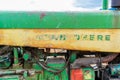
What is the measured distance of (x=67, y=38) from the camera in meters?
3.11

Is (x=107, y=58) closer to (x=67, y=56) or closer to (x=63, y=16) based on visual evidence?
(x=67, y=56)

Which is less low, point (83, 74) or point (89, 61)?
point (89, 61)

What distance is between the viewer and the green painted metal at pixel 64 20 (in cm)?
310

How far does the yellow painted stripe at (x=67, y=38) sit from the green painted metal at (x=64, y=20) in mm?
45

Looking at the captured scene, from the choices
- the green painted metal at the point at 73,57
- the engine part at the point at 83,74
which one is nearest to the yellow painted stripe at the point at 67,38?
the green painted metal at the point at 73,57

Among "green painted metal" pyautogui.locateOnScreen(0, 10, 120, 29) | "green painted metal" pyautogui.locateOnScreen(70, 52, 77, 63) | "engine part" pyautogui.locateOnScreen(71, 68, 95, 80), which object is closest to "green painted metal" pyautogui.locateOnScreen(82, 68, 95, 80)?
"engine part" pyautogui.locateOnScreen(71, 68, 95, 80)

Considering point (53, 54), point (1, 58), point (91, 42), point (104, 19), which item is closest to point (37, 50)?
point (53, 54)

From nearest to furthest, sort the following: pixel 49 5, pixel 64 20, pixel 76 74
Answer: pixel 64 20 < pixel 76 74 < pixel 49 5

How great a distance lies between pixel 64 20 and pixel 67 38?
0.20 meters

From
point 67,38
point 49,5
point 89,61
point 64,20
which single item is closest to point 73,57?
point 89,61

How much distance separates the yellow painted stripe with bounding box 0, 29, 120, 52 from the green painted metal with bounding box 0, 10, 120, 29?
0.04m

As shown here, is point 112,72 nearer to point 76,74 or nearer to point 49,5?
point 76,74

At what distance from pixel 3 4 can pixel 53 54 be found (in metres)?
0.90

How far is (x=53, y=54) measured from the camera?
3.37 metres
